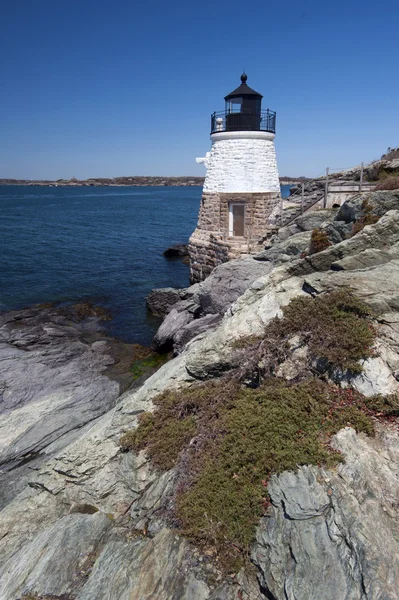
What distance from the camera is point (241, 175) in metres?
24.0

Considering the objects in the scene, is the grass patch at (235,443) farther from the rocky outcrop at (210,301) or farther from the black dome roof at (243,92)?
the black dome roof at (243,92)

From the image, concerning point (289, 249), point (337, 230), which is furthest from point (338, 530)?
point (289, 249)

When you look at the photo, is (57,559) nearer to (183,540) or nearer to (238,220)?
(183,540)

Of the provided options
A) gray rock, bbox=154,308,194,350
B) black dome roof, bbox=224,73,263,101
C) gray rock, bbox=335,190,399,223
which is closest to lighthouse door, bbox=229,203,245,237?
black dome roof, bbox=224,73,263,101

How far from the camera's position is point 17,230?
56375mm

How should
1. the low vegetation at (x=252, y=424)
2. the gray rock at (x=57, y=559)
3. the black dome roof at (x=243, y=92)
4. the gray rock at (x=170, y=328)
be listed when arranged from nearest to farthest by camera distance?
1. the low vegetation at (x=252, y=424)
2. the gray rock at (x=57, y=559)
3. the gray rock at (x=170, y=328)
4. the black dome roof at (x=243, y=92)

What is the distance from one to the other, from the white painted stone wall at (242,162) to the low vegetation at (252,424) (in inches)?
638

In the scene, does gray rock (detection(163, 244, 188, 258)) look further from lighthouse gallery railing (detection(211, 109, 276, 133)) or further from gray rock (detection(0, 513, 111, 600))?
gray rock (detection(0, 513, 111, 600))

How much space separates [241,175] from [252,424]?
19443 mm

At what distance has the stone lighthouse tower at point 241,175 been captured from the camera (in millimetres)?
23719

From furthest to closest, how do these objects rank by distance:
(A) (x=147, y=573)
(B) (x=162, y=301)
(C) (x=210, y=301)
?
(B) (x=162, y=301), (C) (x=210, y=301), (A) (x=147, y=573)

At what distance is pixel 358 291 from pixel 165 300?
1651cm

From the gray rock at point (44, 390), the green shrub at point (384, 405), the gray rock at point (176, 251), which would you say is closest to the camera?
the green shrub at point (384, 405)

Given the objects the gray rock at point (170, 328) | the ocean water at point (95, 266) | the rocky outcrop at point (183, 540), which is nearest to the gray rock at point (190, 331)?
the gray rock at point (170, 328)
